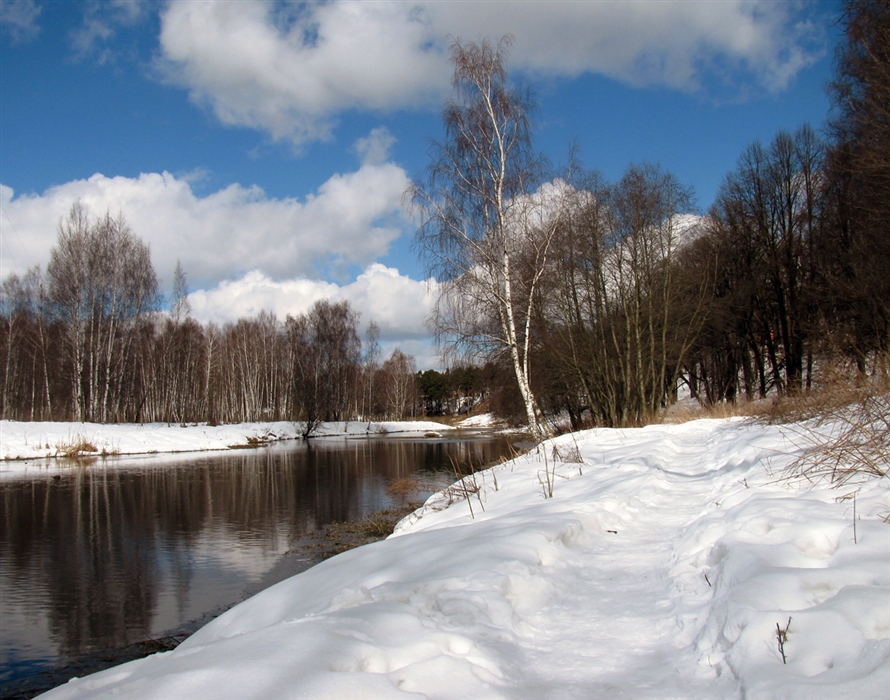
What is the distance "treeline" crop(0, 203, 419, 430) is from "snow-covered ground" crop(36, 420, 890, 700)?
1227 inches

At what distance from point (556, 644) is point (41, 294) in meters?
39.3

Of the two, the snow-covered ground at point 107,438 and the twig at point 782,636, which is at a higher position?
the twig at point 782,636

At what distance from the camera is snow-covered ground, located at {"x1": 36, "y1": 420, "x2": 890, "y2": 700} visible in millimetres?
2061

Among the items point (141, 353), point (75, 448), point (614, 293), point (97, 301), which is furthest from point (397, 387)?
point (614, 293)

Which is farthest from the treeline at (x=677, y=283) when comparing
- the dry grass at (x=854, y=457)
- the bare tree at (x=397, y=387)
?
the bare tree at (x=397, y=387)

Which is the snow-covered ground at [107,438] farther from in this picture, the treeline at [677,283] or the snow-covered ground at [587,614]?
the snow-covered ground at [587,614]

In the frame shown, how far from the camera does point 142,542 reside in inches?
365

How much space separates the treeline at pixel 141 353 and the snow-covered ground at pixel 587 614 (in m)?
31.2

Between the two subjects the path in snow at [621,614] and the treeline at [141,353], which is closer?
the path in snow at [621,614]

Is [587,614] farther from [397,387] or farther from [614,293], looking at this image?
[397,387]

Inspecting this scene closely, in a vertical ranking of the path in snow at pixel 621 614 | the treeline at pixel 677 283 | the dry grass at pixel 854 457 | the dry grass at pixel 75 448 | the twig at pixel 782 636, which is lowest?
the dry grass at pixel 75 448

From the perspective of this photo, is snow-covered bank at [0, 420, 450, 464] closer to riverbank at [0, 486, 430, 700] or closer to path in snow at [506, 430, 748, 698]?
riverbank at [0, 486, 430, 700]

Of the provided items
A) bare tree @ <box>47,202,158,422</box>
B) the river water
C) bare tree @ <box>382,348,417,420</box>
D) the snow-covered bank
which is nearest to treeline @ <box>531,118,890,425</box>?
the river water

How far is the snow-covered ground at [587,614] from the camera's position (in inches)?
81.1
